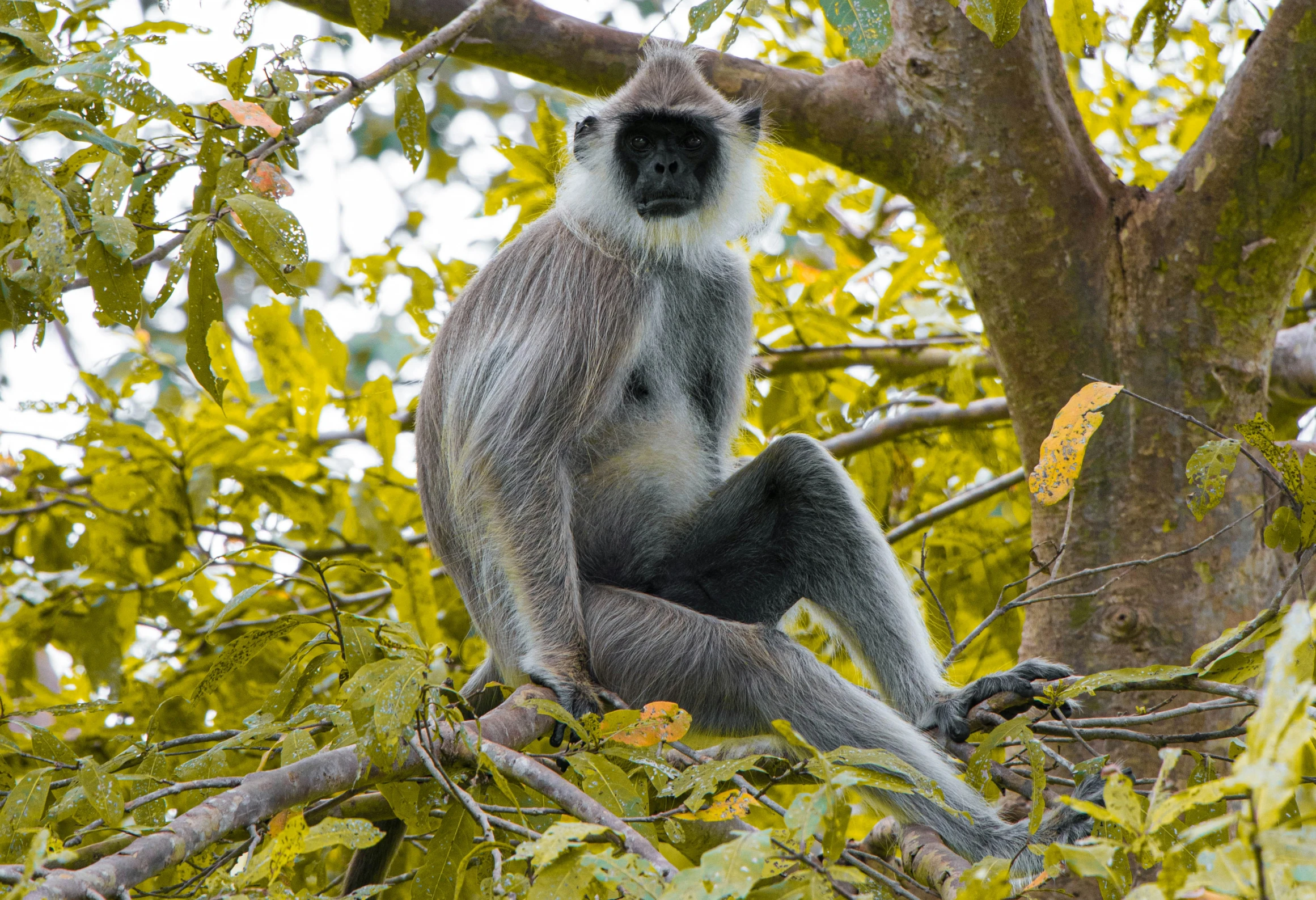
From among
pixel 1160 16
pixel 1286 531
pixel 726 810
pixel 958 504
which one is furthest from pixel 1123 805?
pixel 958 504

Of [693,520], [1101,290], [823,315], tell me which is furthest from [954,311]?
[693,520]

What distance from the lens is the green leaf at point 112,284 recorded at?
219cm

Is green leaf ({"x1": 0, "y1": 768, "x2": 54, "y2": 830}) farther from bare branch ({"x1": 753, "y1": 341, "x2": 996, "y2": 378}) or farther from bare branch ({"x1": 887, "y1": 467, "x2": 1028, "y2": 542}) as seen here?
bare branch ({"x1": 753, "y1": 341, "x2": 996, "y2": 378})

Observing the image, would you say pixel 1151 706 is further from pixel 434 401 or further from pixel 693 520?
pixel 434 401

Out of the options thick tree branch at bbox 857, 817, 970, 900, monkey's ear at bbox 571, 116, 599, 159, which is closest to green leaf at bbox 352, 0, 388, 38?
monkey's ear at bbox 571, 116, 599, 159

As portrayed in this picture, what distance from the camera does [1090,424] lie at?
85.5 inches

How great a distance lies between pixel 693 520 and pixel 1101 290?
1477 mm

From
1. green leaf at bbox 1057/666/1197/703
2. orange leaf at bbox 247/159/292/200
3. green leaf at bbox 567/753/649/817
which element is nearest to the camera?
green leaf at bbox 567/753/649/817

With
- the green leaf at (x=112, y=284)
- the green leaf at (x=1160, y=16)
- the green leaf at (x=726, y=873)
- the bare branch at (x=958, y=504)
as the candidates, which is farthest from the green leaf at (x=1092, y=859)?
the bare branch at (x=958, y=504)

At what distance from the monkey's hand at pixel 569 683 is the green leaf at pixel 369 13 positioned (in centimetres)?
165

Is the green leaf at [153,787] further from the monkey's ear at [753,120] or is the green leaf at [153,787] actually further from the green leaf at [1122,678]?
the monkey's ear at [753,120]

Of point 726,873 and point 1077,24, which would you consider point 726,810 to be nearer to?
point 726,873

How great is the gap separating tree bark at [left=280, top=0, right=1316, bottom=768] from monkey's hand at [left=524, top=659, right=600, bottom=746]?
1.35 m

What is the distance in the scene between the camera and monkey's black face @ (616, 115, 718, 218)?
379cm
